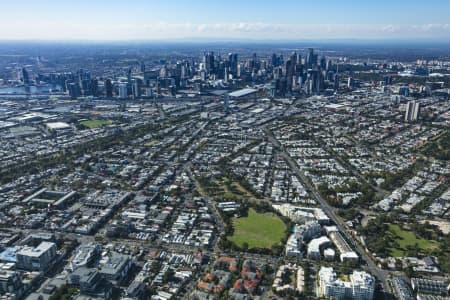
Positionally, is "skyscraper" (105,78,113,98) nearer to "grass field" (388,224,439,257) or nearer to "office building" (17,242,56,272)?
"office building" (17,242,56,272)

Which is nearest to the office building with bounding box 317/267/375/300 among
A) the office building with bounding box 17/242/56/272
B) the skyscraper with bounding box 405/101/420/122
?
the office building with bounding box 17/242/56/272

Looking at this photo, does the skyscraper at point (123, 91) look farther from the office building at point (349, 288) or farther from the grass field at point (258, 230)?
the office building at point (349, 288)

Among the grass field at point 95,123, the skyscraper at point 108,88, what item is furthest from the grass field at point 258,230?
the skyscraper at point 108,88

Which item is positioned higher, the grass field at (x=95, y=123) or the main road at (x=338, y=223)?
the grass field at (x=95, y=123)

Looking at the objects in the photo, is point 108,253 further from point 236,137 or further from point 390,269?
point 236,137

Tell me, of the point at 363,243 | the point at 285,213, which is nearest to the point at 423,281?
the point at 363,243

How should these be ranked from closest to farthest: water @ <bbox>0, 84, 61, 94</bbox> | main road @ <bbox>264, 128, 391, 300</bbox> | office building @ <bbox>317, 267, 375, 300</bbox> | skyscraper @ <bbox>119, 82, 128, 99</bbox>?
office building @ <bbox>317, 267, 375, 300</bbox>
main road @ <bbox>264, 128, 391, 300</bbox>
skyscraper @ <bbox>119, 82, 128, 99</bbox>
water @ <bbox>0, 84, 61, 94</bbox>
